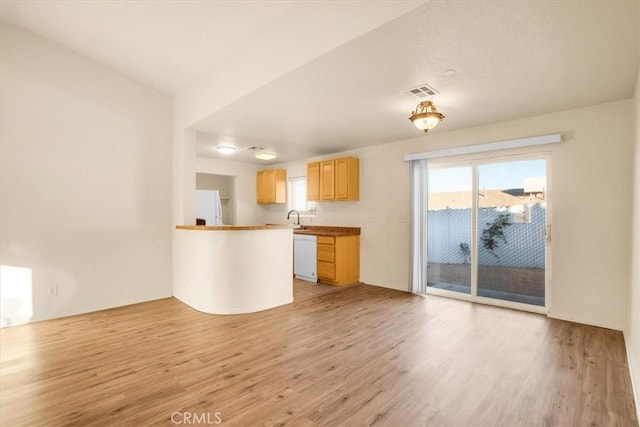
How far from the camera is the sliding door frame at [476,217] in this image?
376cm

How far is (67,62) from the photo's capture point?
12.5 ft

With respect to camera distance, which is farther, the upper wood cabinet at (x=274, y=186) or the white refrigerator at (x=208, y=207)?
the upper wood cabinet at (x=274, y=186)

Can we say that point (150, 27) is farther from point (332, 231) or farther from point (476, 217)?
point (476, 217)

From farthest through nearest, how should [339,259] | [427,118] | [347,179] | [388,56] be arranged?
[347,179] < [339,259] < [427,118] < [388,56]

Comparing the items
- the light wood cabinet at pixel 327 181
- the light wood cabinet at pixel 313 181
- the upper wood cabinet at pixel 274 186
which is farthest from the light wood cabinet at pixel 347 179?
the upper wood cabinet at pixel 274 186

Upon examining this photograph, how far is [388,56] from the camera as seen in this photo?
92.0 inches

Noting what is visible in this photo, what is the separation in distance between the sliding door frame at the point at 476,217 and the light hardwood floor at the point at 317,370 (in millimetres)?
363

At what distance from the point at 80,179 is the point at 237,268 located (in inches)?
94.0

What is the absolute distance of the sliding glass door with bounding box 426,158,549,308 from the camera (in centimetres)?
392

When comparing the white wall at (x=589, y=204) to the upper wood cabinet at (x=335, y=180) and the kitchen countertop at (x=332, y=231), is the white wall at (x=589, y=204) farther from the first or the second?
the kitchen countertop at (x=332, y=231)

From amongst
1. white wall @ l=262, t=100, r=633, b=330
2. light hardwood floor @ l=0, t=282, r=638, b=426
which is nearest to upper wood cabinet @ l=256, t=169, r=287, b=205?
light hardwood floor @ l=0, t=282, r=638, b=426

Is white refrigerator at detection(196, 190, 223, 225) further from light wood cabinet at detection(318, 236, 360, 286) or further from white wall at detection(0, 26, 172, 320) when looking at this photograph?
light wood cabinet at detection(318, 236, 360, 286)

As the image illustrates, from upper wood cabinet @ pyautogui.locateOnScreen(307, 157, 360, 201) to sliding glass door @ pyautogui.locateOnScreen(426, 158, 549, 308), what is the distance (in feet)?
4.43

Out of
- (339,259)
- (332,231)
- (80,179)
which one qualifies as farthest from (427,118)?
(80,179)
